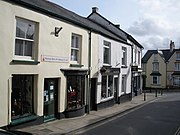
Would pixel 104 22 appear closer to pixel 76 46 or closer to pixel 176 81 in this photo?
pixel 76 46

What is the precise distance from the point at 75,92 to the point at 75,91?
0.06 metres

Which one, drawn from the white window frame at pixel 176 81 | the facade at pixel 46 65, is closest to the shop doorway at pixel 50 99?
the facade at pixel 46 65

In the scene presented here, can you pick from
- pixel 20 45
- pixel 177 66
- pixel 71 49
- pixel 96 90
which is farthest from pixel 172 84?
pixel 20 45

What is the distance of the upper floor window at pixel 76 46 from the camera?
15641mm

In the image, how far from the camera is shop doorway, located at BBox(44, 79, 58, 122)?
13320 millimetres

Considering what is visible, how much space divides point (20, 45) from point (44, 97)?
302 cm

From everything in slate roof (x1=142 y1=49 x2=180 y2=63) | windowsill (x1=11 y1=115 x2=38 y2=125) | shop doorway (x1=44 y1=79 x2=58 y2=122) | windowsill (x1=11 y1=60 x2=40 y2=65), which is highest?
slate roof (x1=142 y1=49 x2=180 y2=63)

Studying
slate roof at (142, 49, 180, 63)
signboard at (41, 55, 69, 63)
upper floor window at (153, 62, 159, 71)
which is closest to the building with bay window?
signboard at (41, 55, 69, 63)

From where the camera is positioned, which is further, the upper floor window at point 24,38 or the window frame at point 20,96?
the upper floor window at point 24,38

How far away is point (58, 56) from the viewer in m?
13.8

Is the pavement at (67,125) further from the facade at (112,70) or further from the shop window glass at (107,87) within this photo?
the shop window glass at (107,87)

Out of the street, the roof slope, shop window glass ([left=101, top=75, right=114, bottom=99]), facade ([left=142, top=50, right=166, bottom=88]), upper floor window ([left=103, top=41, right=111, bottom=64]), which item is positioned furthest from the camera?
facade ([left=142, top=50, right=166, bottom=88])

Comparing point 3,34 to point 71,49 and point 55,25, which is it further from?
point 71,49

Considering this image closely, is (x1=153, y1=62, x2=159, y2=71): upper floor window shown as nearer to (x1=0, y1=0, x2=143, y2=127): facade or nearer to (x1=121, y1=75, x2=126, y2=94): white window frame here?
(x1=121, y1=75, x2=126, y2=94): white window frame
